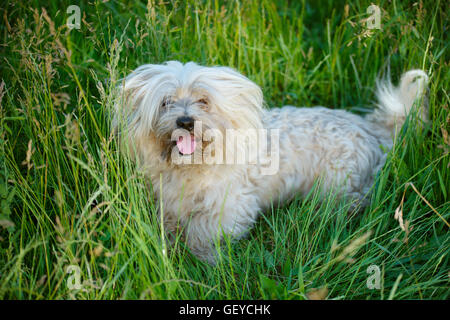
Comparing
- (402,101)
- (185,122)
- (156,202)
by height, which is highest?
(402,101)

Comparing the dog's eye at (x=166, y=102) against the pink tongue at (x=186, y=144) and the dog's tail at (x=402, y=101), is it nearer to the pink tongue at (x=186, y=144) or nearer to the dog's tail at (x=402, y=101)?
the pink tongue at (x=186, y=144)

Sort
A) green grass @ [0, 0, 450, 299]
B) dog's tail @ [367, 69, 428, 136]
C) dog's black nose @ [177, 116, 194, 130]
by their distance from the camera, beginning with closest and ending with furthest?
green grass @ [0, 0, 450, 299] → dog's black nose @ [177, 116, 194, 130] → dog's tail @ [367, 69, 428, 136]

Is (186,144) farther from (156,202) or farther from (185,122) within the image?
(156,202)

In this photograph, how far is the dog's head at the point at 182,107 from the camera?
8.13 feet

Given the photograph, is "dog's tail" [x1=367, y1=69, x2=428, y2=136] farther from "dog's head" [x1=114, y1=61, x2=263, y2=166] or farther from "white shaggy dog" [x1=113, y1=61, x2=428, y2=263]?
"dog's head" [x1=114, y1=61, x2=263, y2=166]

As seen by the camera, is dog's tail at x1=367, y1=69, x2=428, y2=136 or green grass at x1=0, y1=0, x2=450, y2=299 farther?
dog's tail at x1=367, y1=69, x2=428, y2=136

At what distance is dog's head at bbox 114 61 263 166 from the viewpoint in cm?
248

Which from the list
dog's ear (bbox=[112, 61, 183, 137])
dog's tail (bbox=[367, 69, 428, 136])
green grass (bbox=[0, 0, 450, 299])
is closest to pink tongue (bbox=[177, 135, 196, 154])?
dog's ear (bbox=[112, 61, 183, 137])

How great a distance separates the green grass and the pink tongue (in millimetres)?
344

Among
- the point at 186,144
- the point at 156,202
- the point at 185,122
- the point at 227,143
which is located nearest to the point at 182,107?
the point at 185,122

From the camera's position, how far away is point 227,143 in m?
2.64

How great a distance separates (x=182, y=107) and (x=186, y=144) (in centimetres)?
23

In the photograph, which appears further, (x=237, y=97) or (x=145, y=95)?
(x=237, y=97)

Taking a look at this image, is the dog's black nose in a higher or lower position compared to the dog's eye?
lower
